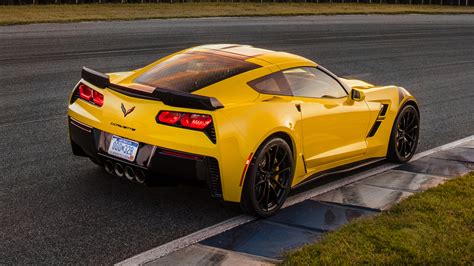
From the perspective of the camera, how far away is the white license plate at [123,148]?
5.32m

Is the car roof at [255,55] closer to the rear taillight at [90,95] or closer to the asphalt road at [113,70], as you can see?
the rear taillight at [90,95]

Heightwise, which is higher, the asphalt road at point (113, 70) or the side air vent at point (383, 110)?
the side air vent at point (383, 110)

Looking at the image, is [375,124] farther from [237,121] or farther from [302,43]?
[302,43]

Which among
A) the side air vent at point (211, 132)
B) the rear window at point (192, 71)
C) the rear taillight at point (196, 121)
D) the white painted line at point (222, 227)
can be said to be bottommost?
the white painted line at point (222, 227)

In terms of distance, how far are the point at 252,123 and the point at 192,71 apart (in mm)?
938

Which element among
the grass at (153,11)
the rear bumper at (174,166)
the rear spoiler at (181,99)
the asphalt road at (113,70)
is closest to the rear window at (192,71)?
the rear spoiler at (181,99)

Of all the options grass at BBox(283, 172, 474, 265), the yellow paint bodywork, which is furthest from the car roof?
grass at BBox(283, 172, 474, 265)

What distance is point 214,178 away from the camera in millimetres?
5188

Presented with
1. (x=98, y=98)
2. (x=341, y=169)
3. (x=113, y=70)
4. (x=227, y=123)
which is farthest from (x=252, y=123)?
(x=113, y=70)

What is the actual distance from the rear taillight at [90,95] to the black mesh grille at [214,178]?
1219 millimetres

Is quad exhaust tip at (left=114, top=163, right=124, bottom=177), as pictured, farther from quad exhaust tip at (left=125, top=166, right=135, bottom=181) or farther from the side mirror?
the side mirror

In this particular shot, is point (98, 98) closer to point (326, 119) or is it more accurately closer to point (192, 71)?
point (192, 71)

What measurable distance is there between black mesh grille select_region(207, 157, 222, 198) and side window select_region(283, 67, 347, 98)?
126 centimetres

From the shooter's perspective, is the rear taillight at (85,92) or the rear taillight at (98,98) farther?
the rear taillight at (85,92)
